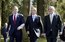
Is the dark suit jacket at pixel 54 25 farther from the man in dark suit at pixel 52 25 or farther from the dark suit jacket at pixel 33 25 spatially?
the dark suit jacket at pixel 33 25

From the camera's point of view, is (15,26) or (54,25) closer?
(54,25)

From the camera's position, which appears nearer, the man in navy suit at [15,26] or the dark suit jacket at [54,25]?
the dark suit jacket at [54,25]

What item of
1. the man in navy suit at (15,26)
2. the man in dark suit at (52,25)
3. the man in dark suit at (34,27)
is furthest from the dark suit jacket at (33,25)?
the man in dark suit at (52,25)

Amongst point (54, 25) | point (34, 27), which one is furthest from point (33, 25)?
point (54, 25)

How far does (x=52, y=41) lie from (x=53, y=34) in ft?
0.96

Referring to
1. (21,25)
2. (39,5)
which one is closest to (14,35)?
(21,25)

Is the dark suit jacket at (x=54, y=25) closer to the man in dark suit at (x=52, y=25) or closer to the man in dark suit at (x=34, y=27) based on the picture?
the man in dark suit at (x=52, y=25)

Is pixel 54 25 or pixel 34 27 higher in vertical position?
pixel 54 25

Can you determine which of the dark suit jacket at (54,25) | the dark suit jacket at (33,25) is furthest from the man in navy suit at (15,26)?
the dark suit jacket at (54,25)

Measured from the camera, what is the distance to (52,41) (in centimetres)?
1115

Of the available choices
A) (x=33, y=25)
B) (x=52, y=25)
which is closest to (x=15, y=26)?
(x=33, y=25)

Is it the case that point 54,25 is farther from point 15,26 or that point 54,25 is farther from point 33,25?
point 15,26

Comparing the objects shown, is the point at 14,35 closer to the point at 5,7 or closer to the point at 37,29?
the point at 37,29

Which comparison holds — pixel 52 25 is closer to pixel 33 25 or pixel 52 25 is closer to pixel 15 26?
pixel 33 25
